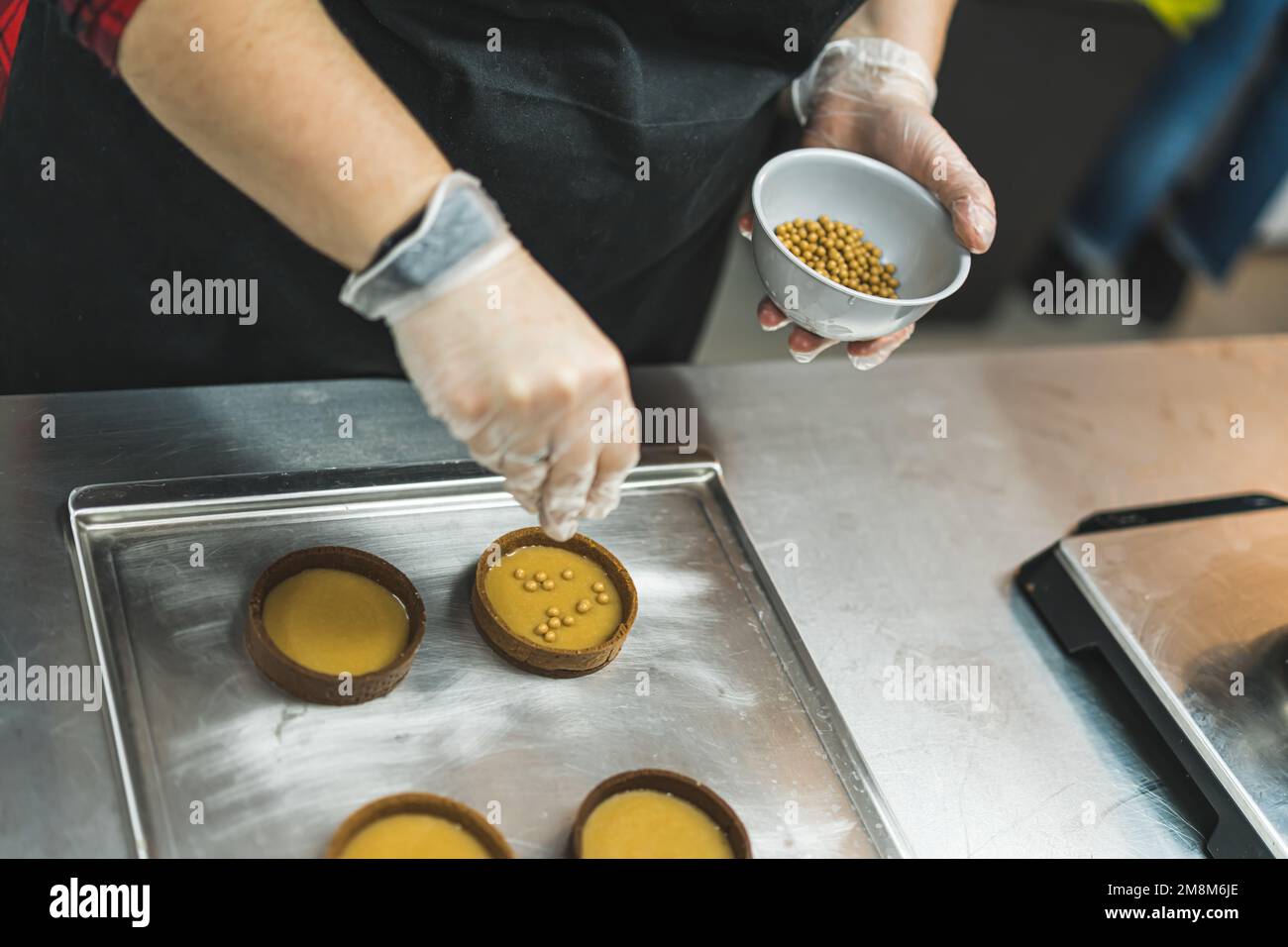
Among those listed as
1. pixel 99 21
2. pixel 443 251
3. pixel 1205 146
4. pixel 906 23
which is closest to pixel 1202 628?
pixel 906 23

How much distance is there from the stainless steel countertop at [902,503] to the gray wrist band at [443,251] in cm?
38

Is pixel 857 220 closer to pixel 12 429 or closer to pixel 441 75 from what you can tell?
pixel 441 75

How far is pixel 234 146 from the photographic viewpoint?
0.93 metres

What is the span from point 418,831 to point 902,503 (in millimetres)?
773

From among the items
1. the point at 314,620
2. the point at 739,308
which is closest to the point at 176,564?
the point at 314,620

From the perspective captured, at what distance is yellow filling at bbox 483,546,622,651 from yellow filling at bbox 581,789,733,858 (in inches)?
6.4

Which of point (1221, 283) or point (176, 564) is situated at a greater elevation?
point (176, 564)

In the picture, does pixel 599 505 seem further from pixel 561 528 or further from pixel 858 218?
pixel 858 218

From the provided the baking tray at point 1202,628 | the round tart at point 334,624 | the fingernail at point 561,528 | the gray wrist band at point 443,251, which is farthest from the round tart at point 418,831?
the baking tray at point 1202,628

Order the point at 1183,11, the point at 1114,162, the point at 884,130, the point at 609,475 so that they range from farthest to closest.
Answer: the point at 1114,162
the point at 1183,11
the point at 884,130
the point at 609,475

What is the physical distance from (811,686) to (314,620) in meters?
0.49

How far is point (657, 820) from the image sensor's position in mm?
1009

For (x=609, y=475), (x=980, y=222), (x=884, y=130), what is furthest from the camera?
(x=884, y=130)

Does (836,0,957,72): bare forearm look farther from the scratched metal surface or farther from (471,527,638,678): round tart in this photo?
(471,527,638,678): round tart
